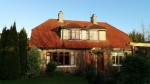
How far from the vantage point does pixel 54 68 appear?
32.4m

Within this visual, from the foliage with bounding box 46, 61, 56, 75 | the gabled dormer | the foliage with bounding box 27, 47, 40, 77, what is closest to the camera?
the foliage with bounding box 27, 47, 40, 77

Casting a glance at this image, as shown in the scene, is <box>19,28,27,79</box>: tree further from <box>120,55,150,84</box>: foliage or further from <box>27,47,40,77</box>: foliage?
<box>120,55,150,84</box>: foliage

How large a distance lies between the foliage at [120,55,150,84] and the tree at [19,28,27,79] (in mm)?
11056

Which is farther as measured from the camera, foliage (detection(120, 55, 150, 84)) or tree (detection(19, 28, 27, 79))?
tree (detection(19, 28, 27, 79))

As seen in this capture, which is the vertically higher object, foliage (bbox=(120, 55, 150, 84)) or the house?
the house

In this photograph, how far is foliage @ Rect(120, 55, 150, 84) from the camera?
21.0 meters

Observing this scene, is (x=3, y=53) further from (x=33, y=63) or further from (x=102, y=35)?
(x=102, y=35)

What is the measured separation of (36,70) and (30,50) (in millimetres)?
2252

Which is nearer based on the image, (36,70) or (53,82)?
(53,82)

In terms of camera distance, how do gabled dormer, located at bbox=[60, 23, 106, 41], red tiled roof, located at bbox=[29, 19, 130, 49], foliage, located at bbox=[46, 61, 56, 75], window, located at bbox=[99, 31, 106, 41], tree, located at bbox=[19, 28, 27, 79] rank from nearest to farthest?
tree, located at bbox=[19, 28, 27, 79] → foliage, located at bbox=[46, 61, 56, 75] → red tiled roof, located at bbox=[29, 19, 130, 49] → gabled dormer, located at bbox=[60, 23, 106, 41] → window, located at bbox=[99, 31, 106, 41]

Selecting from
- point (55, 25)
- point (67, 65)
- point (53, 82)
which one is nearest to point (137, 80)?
point (53, 82)

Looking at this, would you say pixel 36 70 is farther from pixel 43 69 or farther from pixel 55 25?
pixel 55 25

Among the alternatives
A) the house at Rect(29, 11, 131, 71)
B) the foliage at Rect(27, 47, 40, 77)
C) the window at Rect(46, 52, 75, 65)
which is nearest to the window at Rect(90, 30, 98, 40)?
the house at Rect(29, 11, 131, 71)

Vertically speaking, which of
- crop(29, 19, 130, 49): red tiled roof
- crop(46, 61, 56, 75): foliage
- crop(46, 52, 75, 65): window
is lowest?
crop(46, 61, 56, 75): foliage
